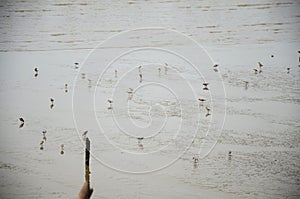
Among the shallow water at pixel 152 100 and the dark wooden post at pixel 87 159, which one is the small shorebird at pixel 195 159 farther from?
the dark wooden post at pixel 87 159

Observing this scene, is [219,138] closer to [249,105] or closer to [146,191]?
[249,105]

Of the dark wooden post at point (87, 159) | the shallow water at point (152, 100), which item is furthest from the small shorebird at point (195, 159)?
the dark wooden post at point (87, 159)

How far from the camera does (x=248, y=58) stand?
907mm

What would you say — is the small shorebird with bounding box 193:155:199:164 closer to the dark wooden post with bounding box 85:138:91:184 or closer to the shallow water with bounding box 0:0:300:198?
the shallow water with bounding box 0:0:300:198

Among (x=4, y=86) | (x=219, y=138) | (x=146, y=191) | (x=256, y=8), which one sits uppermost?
(x=256, y=8)

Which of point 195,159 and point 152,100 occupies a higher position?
point 152,100

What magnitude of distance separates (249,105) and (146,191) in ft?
1.00

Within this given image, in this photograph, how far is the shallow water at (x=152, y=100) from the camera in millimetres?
886

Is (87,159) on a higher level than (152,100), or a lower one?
lower

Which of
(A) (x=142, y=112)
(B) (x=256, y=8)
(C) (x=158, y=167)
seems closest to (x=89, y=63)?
(A) (x=142, y=112)

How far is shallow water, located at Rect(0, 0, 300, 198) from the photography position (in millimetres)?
886

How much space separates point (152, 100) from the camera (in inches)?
35.3

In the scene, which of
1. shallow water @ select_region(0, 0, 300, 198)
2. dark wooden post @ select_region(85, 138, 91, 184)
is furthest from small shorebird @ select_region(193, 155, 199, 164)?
dark wooden post @ select_region(85, 138, 91, 184)

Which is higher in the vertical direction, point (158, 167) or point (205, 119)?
point (205, 119)
